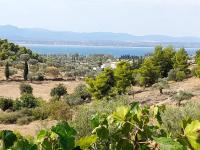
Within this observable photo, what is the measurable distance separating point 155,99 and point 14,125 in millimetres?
13815

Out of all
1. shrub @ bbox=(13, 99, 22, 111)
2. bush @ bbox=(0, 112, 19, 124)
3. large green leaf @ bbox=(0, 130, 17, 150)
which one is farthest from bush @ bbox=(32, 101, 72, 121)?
large green leaf @ bbox=(0, 130, 17, 150)

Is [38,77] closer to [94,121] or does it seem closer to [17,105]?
[17,105]

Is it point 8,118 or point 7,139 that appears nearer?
point 7,139

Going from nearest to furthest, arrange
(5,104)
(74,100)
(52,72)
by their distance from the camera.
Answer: (5,104)
(74,100)
(52,72)

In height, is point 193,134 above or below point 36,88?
above

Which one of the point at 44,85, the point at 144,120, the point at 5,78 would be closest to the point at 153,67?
the point at 44,85

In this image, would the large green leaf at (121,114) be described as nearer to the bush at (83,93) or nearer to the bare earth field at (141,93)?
the bare earth field at (141,93)

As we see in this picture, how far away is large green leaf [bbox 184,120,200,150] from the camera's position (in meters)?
1.95

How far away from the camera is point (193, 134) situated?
197 centimetres

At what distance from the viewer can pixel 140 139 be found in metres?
2.41

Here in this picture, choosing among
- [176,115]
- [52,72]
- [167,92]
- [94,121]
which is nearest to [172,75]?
Answer: [167,92]

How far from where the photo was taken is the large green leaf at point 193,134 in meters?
1.95

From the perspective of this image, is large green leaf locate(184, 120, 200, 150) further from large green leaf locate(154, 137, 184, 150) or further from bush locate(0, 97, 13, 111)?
bush locate(0, 97, 13, 111)

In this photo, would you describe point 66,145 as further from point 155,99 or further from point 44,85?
Result: point 44,85
